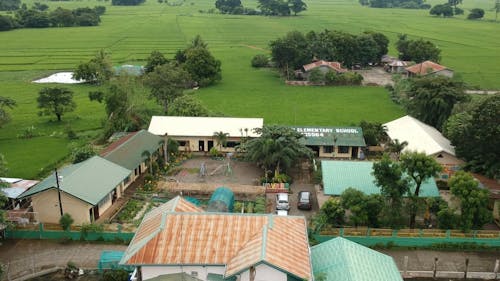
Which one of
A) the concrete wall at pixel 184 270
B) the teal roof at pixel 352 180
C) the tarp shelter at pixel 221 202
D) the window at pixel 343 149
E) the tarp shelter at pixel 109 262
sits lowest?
the tarp shelter at pixel 109 262

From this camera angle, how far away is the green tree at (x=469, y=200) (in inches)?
1113

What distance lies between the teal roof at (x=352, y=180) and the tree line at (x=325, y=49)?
43.6m

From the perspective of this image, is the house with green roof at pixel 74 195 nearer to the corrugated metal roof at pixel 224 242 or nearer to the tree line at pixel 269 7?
the corrugated metal roof at pixel 224 242

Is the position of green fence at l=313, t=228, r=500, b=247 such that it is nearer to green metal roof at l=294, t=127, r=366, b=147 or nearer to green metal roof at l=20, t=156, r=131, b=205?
green metal roof at l=20, t=156, r=131, b=205

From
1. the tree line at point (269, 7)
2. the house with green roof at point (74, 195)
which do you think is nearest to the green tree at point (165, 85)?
the house with green roof at point (74, 195)

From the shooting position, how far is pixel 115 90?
48.2 metres

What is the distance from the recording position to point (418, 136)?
41.8 meters

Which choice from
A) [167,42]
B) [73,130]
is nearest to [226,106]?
[73,130]

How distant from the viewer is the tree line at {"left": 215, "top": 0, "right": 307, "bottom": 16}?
6329 inches

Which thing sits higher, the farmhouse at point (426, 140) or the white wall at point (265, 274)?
the white wall at point (265, 274)

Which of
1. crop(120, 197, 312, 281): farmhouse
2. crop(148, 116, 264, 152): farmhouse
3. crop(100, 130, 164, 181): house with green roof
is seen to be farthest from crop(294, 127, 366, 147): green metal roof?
crop(120, 197, 312, 281): farmhouse

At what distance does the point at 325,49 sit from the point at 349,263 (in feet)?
202

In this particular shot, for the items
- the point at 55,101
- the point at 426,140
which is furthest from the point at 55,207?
the point at 426,140

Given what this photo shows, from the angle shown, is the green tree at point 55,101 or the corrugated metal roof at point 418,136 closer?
the corrugated metal roof at point 418,136
